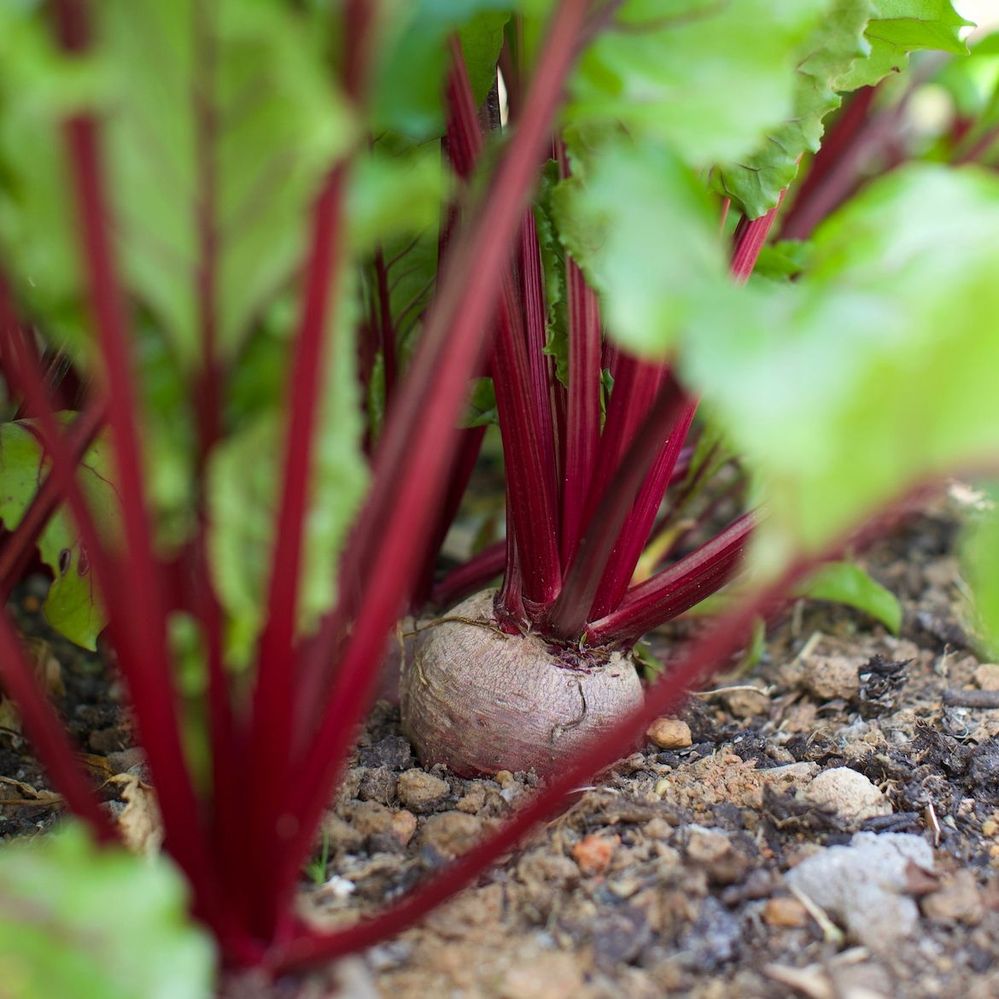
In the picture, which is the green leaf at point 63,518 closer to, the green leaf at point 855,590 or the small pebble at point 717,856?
the small pebble at point 717,856

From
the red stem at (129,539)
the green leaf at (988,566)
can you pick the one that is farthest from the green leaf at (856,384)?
the red stem at (129,539)

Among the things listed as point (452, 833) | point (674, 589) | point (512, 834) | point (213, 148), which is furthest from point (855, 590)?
point (213, 148)

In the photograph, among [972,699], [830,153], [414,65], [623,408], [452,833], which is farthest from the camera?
[830,153]

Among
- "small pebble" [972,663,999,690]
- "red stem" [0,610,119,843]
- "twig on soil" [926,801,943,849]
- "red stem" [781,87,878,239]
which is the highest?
"red stem" [781,87,878,239]

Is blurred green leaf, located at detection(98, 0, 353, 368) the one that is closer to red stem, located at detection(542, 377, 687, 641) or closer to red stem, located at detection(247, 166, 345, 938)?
red stem, located at detection(247, 166, 345, 938)

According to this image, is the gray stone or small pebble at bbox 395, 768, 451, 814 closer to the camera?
the gray stone

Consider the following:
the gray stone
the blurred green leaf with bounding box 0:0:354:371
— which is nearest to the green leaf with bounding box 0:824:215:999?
the blurred green leaf with bounding box 0:0:354:371

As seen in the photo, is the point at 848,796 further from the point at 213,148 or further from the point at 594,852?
the point at 213,148
